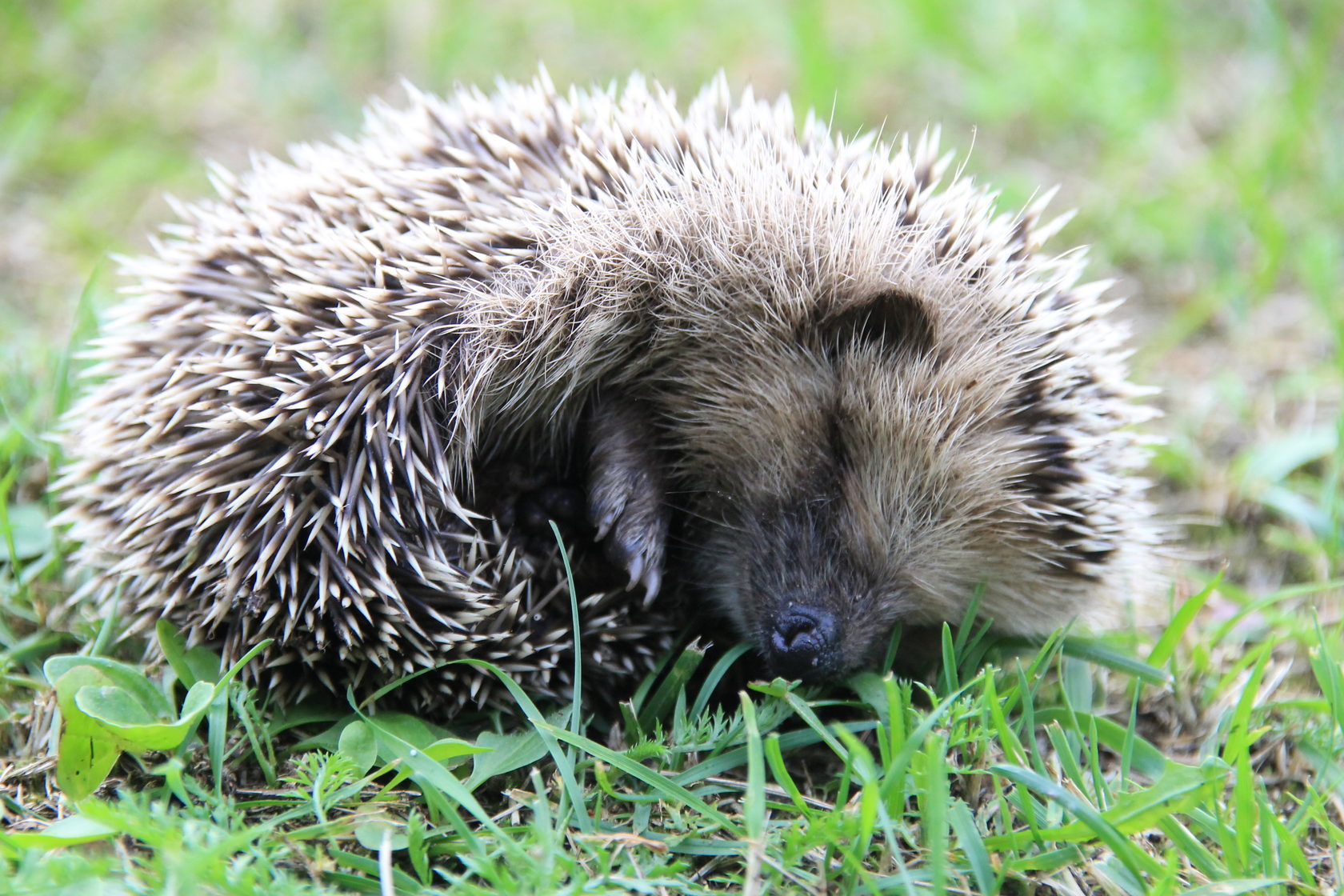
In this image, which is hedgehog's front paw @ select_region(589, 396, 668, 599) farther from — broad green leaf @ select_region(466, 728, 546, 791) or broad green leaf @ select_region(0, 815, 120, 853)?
broad green leaf @ select_region(0, 815, 120, 853)

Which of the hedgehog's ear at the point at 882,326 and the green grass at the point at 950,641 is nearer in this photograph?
the green grass at the point at 950,641

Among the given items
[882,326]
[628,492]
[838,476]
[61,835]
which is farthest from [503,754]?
[882,326]

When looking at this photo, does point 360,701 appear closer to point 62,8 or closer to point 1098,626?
point 1098,626

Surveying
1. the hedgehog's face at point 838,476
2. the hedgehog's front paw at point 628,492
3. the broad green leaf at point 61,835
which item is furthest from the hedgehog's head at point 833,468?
the broad green leaf at point 61,835

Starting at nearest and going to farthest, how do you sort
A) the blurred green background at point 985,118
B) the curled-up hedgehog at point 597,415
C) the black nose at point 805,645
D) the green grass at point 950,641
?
the green grass at point 950,641
the curled-up hedgehog at point 597,415
the black nose at point 805,645
the blurred green background at point 985,118

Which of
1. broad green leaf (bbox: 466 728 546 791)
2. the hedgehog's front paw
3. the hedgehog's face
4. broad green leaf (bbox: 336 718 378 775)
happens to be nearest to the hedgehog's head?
the hedgehog's face

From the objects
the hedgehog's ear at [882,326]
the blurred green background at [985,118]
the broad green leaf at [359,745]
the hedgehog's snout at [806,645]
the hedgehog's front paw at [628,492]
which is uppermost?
the blurred green background at [985,118]

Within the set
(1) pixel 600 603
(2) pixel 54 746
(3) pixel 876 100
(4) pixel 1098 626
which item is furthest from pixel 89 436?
(3) pixel 876 100

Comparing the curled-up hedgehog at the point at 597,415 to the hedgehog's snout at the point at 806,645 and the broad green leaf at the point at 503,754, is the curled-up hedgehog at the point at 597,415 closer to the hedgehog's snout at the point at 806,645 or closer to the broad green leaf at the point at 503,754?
the hedgehog's snout at the point at 806,645

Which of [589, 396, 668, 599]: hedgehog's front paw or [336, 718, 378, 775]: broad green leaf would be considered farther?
[589, 396, 668, 599]: hedgehog's front paw
